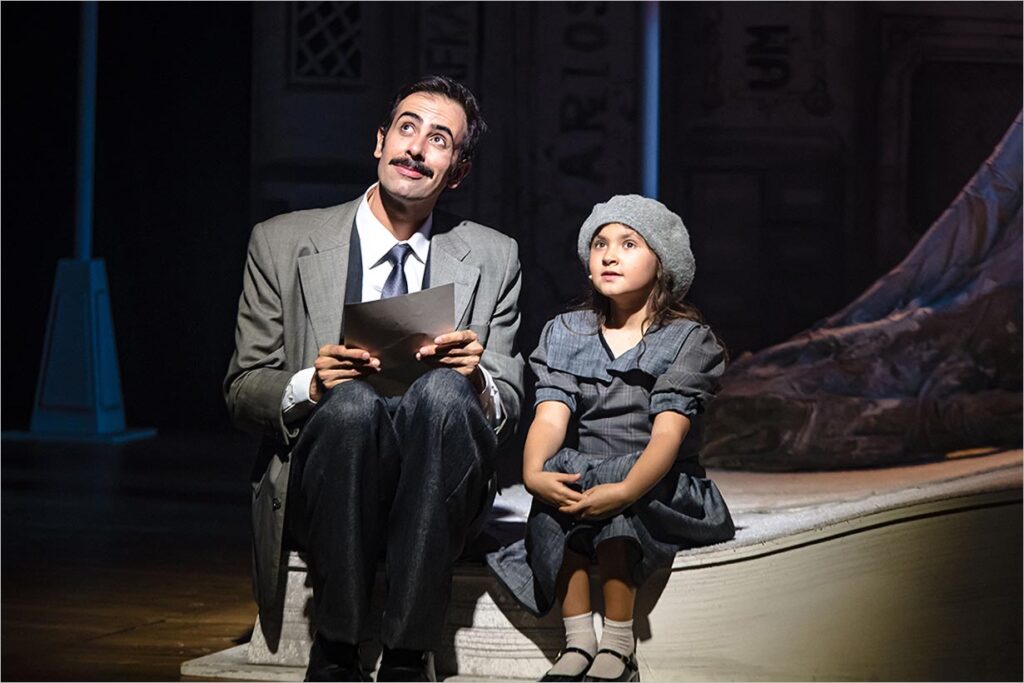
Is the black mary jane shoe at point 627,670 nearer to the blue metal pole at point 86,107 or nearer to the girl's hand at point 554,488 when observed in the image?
the girl's hand at point 554,488

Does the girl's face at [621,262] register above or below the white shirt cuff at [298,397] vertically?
above

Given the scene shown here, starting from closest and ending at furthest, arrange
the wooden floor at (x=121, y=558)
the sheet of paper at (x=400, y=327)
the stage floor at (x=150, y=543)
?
the sheet of paper at (x=400, y=327) < the stage floor at (x=150, y=543) < the wooden floor at (x=121, y=558)

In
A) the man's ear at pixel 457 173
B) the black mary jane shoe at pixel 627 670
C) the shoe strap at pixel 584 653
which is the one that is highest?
the man's ear at pixel 457 173

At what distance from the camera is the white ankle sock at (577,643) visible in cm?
255

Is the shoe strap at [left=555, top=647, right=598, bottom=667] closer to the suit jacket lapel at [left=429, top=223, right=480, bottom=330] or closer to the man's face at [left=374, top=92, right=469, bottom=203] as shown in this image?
the suit jacket lapel at [left=429, top=223, right=480, bottom=330]

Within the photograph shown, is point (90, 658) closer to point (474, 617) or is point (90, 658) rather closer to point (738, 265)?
point (474, 617)

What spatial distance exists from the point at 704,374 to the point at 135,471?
3411mm

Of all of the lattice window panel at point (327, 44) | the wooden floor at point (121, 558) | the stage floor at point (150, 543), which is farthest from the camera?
the lattice window panel at point (327, 44)

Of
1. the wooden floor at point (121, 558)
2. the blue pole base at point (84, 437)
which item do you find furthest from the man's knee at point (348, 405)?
the blue pole base at point (84, 437)

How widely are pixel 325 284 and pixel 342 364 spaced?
261 millimetres

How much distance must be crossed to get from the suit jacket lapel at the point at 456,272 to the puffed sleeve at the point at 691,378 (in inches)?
14.4

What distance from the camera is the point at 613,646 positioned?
8.43 ft

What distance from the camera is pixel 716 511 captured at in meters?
2.70

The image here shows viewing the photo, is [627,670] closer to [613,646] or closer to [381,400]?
[613,646]
